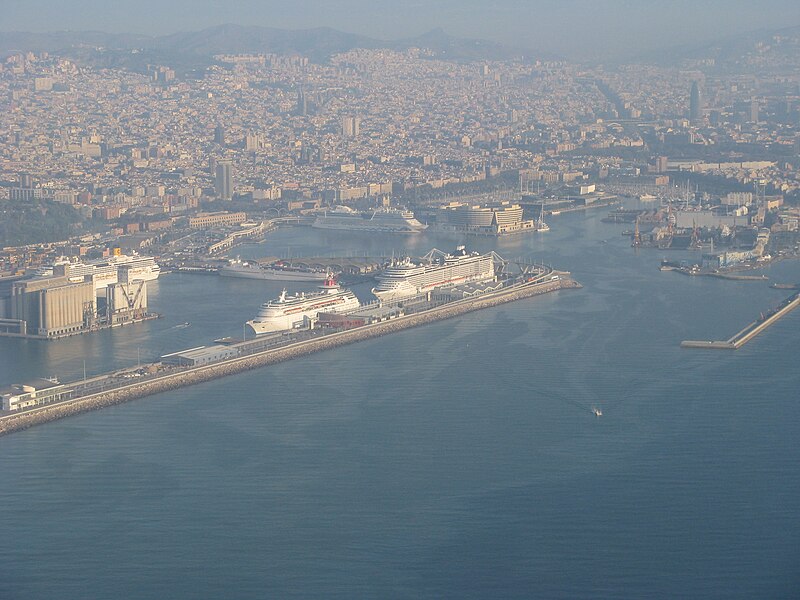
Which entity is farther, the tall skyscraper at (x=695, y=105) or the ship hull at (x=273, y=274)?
the tall skyscraper at (x=695, y=105)

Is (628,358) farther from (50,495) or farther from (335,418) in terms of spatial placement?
(50,495)

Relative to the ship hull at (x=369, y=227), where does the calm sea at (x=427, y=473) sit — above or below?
below

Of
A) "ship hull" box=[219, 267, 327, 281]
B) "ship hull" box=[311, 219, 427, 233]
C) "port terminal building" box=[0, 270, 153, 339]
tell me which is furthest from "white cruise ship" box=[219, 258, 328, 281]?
"ship hull" box=[311, 219, 427, 233]

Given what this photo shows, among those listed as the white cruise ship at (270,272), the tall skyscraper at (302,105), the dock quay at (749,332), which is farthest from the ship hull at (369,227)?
the tall skyscraper at (302,105)

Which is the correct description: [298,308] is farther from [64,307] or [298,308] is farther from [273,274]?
[273,274]

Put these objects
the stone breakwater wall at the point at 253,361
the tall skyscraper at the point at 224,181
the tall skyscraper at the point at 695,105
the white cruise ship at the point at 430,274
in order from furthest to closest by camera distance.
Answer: the tall skyscraper at the point at 695,105 < the tall skyscraper at the point at 224,181 < the white cruise ship at the point at 430,274 < the stone breakwater wall at the point at 253,361

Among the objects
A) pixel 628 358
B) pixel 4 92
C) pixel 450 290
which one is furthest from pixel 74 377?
pixel 4 92

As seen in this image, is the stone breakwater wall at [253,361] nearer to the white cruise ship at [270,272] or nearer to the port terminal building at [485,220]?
the white cruise ship at [270,272]

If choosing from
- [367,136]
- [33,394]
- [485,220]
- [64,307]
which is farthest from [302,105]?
[33,394]
